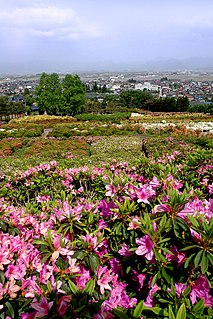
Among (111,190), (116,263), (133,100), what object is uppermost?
(111,190)

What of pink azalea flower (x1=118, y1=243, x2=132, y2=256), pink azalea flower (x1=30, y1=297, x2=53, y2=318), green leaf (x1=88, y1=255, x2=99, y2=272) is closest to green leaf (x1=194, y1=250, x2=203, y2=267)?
pink azalea flower (x1=118, y1=243, x2=132, y2=256)

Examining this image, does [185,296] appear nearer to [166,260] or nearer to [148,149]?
[166,260]

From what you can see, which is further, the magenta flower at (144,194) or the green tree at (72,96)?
the green tree at (72,96)

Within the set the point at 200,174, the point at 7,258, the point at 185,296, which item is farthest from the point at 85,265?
the point at 200,174

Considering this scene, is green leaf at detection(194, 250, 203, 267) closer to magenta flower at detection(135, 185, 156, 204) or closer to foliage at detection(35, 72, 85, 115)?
magenta flower at detection(135, 185, 156, 204)

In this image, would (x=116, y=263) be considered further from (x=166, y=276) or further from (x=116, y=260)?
(x=166, y=276)

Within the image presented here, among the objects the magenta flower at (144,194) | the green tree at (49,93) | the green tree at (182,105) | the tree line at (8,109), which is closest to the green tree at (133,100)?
the green tree at (182,105)

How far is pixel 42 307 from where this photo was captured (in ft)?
4.41

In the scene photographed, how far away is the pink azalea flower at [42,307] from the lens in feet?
4.37

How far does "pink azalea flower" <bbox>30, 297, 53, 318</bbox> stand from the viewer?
4.37ft

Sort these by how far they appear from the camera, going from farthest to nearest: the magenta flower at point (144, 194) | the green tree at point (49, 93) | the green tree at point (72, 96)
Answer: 1. the green tree at point (49, 93)
2. the green tree at point (72, 96)
3. the magenta flower at point (144, 194)

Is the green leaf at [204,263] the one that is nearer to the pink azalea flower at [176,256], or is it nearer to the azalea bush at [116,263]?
the azalea bush at [116,263]

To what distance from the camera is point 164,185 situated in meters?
2.30

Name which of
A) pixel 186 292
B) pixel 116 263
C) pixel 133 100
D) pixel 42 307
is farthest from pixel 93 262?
pixel 133 100
